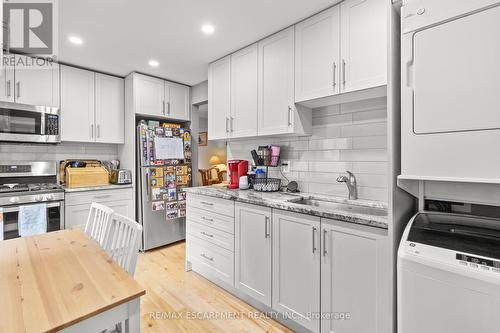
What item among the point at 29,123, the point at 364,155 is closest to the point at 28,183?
the point at 29,123

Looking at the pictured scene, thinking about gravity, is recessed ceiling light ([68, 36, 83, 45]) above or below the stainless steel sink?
above

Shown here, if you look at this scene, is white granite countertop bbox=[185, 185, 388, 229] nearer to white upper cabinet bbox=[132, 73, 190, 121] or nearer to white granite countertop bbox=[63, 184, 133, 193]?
white granite countertop bbox=[63, 184, 133, 193]

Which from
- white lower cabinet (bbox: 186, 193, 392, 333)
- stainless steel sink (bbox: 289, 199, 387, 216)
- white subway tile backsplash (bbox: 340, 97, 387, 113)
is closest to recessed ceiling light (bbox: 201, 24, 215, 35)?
white subway tile backsplash (bbox: 340, 97, 387, 113)

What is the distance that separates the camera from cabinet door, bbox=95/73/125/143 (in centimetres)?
324

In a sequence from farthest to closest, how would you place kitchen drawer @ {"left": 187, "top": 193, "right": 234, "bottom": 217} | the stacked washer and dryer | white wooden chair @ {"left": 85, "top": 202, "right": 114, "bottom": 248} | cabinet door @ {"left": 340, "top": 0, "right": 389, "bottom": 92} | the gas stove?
the gas stove → kitchen drawer @ {"left": 187, "top": 193, "right": 234, "bottom": 217} → cabinet door @ {"left": 340, "top": 0, "right": 389, "bottom": 92} → white wooden chair @ {"left": 85, "top": 202, "right": 114, "bottom": 248} → the stacked washer and dryer

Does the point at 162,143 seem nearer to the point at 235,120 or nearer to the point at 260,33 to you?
the point at 235,120

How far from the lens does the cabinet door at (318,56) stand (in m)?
1.87

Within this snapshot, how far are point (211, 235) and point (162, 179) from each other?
1.28 metres

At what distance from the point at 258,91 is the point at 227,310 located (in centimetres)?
201

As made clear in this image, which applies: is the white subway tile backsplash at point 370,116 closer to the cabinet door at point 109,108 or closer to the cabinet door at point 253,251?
the cabinet door at point 253,251

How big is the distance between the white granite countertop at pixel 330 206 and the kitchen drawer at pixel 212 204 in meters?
0.05

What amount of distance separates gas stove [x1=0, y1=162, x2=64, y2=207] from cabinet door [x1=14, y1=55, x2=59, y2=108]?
29.6 inches

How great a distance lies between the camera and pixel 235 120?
267cm

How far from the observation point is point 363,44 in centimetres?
171
